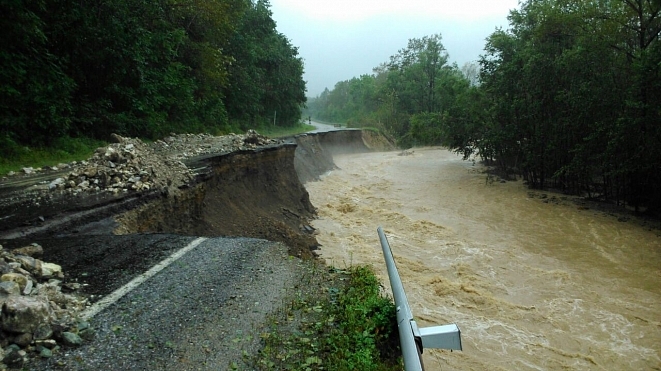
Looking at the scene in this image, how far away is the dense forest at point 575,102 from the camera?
552 inches

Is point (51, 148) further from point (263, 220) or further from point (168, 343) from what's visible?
point (168, 343)

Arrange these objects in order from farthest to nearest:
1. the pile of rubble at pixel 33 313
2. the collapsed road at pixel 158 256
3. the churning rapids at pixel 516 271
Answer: the churning rapids at pixel 516 271 → the collapsed road at pixel 158 256 → the pile of rubble at pixel 33 313

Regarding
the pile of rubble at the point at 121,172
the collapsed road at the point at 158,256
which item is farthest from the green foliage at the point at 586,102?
the pile of rubble at the point at 121,172

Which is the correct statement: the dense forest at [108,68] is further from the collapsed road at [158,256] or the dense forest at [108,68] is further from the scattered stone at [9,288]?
the scattered stone at [9,288]

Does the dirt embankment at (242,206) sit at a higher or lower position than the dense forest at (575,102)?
lower

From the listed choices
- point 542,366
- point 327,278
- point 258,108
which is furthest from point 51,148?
point 258,108

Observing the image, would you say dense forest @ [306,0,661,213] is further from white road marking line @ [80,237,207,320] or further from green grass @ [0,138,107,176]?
green grass @ [0,138,107,176]

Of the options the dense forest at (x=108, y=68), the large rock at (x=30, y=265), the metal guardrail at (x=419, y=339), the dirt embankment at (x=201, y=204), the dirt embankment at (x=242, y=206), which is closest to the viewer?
the metal guardrail at (x=419, y=339)

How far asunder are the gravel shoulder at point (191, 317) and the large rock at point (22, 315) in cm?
32

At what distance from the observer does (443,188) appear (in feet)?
78.3

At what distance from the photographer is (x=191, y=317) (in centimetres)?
434

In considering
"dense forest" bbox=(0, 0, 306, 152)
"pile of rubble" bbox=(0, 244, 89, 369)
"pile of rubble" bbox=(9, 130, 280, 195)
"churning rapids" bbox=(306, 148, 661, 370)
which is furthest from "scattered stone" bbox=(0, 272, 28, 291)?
"dense forest" bbox=(0, 0, 306, 152)

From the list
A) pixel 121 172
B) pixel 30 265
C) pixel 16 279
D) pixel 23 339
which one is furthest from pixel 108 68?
pixel 23 339

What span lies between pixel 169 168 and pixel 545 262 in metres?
9.95
